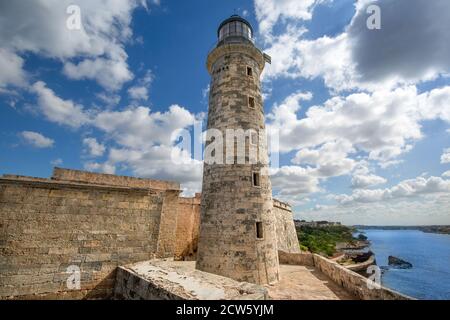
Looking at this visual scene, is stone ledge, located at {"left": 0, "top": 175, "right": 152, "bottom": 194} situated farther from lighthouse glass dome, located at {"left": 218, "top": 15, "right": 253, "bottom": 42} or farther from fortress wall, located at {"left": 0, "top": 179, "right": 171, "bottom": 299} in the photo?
lighthouse glass dome, located at {"left": 218, "top": 15, "right": 253, "bottom": 42}

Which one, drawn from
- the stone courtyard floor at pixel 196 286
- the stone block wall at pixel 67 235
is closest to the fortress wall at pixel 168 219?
the stone block wall at pixel 67 235

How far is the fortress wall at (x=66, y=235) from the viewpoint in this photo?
5.17 meters

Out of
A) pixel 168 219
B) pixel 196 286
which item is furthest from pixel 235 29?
pixel 196 286

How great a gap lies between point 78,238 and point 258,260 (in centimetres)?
568

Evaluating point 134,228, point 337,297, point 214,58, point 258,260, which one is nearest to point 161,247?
point 134,228

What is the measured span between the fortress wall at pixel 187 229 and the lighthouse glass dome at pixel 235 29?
999 centimetres

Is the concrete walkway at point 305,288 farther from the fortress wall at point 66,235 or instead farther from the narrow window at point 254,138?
the narrow window at point 254,138

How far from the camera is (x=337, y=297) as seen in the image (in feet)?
22.1

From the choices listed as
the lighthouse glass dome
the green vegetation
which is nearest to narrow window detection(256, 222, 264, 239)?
the lighthouse glass dome

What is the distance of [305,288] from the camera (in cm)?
755

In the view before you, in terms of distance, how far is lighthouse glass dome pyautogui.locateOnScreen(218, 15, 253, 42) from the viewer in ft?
36.8

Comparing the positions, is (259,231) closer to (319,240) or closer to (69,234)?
(69,234)
